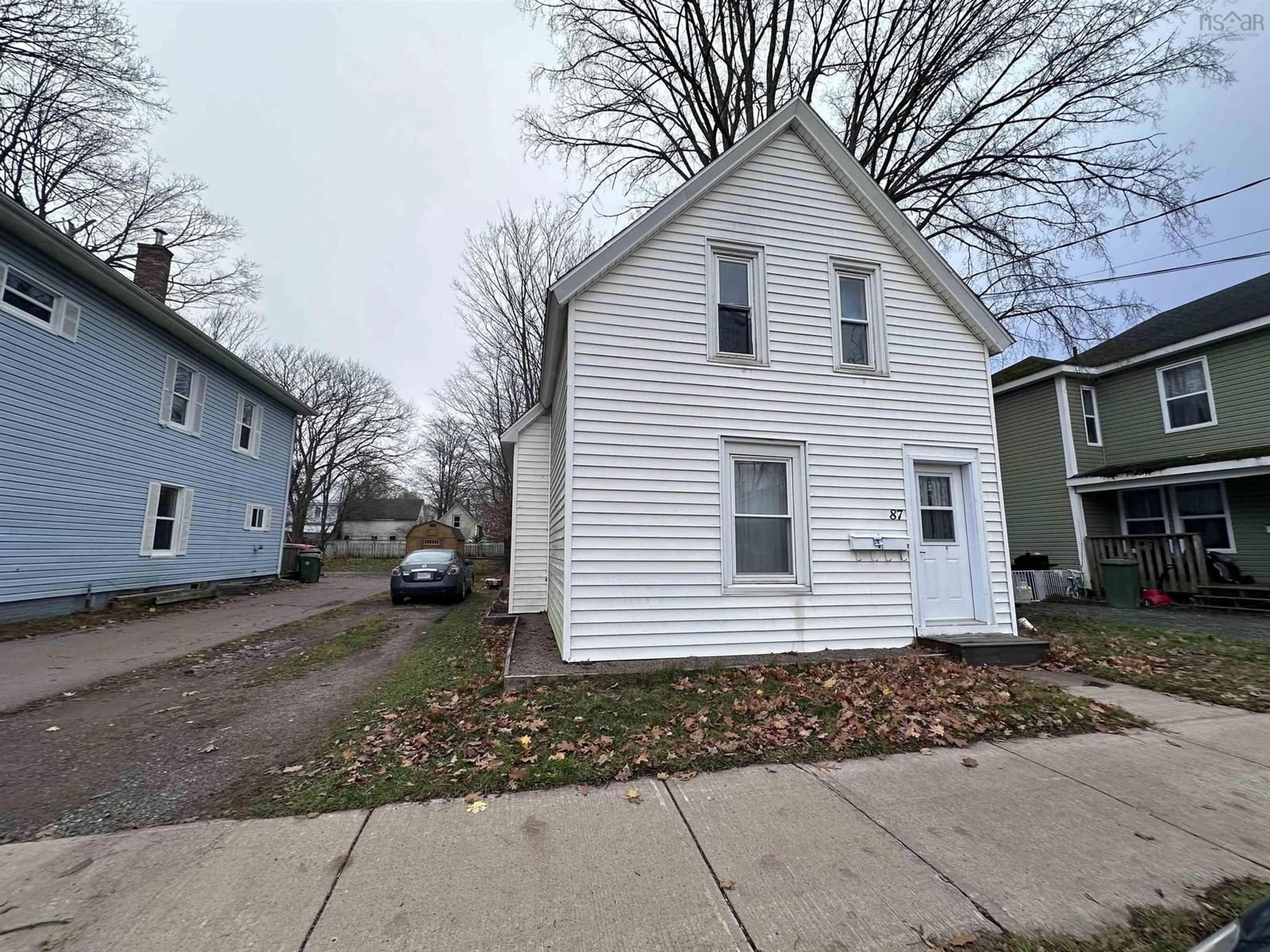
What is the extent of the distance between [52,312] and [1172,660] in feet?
61.4

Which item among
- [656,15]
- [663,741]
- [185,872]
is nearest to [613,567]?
[663,741]

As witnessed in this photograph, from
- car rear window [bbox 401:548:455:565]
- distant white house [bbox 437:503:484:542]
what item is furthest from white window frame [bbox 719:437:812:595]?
distant white house [bbox 437:503:484:542]

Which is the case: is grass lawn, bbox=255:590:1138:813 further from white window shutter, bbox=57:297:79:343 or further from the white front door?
white window shutter, bbox=57:297:79:343

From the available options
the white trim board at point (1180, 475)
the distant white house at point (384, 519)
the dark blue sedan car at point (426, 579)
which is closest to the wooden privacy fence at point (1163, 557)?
the white trim board at point (1180, 475)

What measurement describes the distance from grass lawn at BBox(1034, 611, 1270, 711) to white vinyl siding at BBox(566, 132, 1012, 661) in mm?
1094

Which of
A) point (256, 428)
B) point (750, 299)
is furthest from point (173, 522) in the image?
point (750, 299)

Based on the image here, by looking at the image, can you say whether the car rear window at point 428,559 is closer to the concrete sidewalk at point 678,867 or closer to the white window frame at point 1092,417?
the concrete sidewalk at point 678,867

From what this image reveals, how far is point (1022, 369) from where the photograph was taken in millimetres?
16578

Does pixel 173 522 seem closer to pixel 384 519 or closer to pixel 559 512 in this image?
pixel 559 512

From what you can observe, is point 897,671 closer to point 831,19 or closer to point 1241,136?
point 1241,136

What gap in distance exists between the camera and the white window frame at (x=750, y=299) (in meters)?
6.79

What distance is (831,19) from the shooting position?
13484mm

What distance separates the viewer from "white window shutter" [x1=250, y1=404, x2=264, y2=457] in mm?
16453

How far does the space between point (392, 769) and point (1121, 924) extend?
4.00m
